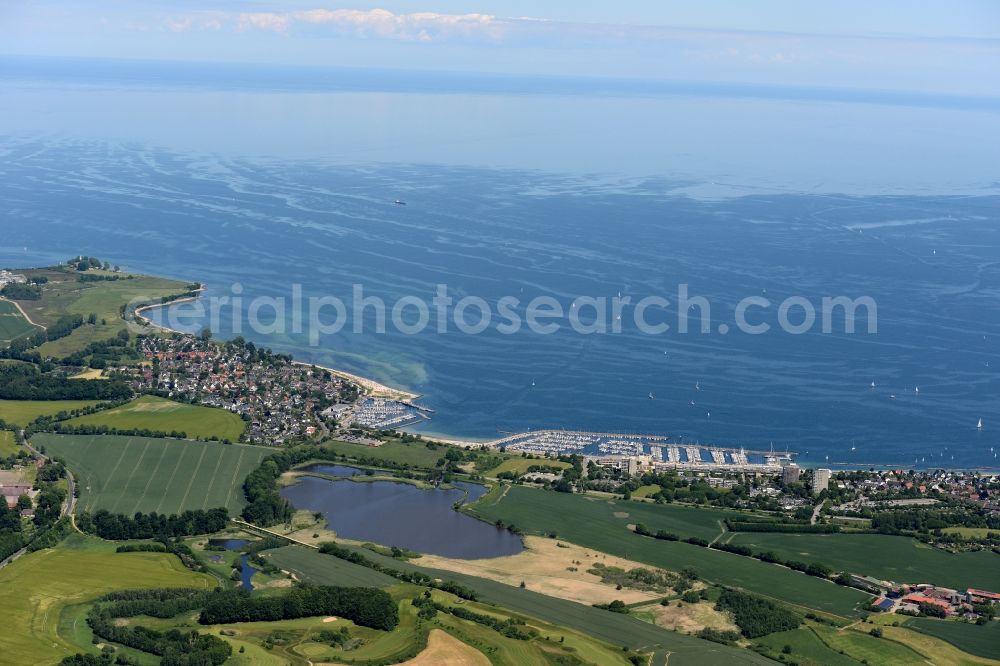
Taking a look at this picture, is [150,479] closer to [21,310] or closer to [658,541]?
[658,541]

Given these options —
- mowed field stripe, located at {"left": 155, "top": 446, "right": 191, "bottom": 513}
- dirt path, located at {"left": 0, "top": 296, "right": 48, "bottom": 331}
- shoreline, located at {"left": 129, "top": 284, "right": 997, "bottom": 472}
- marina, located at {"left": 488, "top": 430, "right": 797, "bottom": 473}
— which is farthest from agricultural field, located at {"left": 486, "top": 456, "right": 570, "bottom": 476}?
dirt path, located at {"left": 0, "top": 296, "right": 48, "bottom": 331}

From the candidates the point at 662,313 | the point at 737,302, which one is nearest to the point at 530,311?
the point at 662,313

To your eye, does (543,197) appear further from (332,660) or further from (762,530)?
(332,660)

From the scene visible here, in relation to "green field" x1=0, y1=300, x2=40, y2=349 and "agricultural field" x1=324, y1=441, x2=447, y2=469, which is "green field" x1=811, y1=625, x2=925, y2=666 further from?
"green field" x1=0, y1=300, x2=40, y2=349

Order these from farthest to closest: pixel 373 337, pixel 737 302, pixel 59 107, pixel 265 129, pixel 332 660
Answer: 1. pixel 59 107
2. pixel 265 129
3. pixel 737 302
4. pixel 373 337
5. pixel 332 660

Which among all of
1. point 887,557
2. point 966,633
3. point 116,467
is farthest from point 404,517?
point 966,633

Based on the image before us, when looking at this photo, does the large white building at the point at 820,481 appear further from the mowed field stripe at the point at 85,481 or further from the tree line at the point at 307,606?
the mowed field stripe at the point at 85,481
